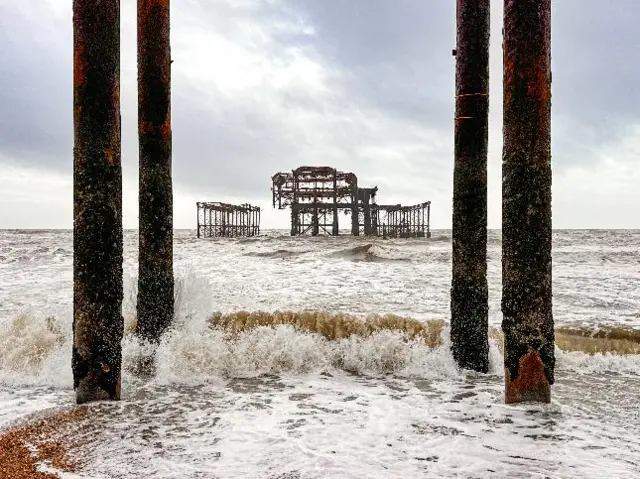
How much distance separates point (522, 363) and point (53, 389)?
11.0 ft

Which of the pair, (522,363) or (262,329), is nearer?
(522,363)

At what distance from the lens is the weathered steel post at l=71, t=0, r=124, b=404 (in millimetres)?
3188

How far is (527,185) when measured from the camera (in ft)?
9.88

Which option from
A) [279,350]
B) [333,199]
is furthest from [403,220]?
[279,350]

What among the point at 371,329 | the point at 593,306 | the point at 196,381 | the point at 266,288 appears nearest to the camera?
the point at 196,381

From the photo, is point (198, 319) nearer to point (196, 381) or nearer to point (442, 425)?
point (196, 381)

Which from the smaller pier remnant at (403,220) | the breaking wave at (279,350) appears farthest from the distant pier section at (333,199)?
the breaking wave at (279,350)

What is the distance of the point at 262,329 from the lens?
17.9 feet

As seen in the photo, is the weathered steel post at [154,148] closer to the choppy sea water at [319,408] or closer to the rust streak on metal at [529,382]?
the choppy sea water at [319,408]

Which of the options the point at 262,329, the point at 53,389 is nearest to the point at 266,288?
the point at 262,329

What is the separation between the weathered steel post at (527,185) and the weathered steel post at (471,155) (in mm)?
967

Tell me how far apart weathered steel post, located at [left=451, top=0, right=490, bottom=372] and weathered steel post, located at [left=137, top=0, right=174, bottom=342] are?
2368mm

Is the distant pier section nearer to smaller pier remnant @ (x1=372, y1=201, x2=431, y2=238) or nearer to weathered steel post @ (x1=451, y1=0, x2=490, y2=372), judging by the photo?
smaller pier remnant @ (x1=372, y1=201, x2=431, y2=238)

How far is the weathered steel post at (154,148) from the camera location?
4.31 metres
